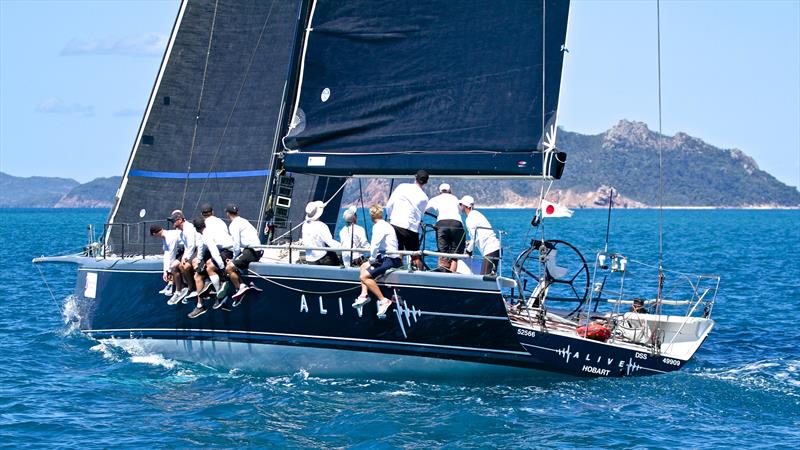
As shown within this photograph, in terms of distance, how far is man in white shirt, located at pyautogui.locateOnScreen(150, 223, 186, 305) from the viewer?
17.0 metres

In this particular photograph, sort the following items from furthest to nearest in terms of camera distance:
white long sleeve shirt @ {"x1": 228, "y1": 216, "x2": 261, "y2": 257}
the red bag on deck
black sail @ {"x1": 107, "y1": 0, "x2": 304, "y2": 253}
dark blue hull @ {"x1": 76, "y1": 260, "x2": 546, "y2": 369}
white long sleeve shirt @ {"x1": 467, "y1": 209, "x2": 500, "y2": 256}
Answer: black sail @ {"x1": 107, "y1": 0, "x2": 304, "y2": 253}
white long sleeve shirt @ {"x1": 228, "y1": 216, "x2": 261, "y2": 257}
the red bag on deck
white long sleeve shirt @ {"x1": 467, "y1": 209, "x2": 500, "y2": 256}
dark blue hull @ {"x1": 76, "y1": 260, "x2": 546, "y2": 369}

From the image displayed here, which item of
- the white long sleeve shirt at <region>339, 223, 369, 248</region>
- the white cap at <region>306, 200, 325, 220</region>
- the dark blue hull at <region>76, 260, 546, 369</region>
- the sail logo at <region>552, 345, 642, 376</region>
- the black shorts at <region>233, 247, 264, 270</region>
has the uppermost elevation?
the white cap at <region>306, 200, 325, 220</region>

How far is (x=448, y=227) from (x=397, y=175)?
1366 millimetres

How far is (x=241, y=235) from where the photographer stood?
16.8 meters

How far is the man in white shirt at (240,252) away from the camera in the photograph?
1656 centimetres

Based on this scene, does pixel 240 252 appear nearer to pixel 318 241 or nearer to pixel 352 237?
pixel 318 241

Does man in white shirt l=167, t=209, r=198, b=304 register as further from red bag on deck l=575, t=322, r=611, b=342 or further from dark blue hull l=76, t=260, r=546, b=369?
red bag on deck l=575, t=322, r=611, b=342

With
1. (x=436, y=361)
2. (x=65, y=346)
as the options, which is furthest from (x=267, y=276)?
Answer: (x=65, y=346)

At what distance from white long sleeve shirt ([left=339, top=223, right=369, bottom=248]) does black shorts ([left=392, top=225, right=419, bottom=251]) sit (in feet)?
2.21

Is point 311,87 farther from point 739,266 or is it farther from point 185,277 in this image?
point 739,266

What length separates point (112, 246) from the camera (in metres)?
19.8

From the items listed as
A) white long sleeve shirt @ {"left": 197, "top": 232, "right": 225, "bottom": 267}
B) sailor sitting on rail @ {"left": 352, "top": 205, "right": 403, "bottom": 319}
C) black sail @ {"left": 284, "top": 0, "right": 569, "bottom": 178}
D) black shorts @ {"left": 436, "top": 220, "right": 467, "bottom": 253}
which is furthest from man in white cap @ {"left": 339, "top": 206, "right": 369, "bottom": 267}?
white long sleeve shirt @ {"left": 197, "top": 232, "right": 225, "bottom": 267}

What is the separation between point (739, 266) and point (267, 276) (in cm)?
2941

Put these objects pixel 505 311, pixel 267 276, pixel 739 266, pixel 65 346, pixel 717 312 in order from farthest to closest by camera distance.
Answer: pixel 739 266, pixel 717 312, pixel 65 346, pixel 267 276, pixel 505 311
